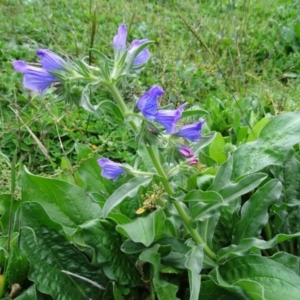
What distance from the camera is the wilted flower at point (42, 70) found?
1.48m

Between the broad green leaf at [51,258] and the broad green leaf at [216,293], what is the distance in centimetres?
36

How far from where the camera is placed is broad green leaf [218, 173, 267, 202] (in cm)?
173

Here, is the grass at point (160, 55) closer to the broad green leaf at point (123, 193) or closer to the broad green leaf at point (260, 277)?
the broad green leaf at point (260, 277)

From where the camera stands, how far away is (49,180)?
6.16ft

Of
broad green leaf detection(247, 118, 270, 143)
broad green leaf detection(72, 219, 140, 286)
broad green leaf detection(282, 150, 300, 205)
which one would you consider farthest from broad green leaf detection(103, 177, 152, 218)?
broad green leaf detection(247, 118, 270, 143)

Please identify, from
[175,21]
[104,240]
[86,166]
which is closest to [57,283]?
[104,240]

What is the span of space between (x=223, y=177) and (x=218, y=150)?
0.51 m

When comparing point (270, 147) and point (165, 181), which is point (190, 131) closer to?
point (165, 181)

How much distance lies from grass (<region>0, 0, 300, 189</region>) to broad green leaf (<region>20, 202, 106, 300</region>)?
1.12m

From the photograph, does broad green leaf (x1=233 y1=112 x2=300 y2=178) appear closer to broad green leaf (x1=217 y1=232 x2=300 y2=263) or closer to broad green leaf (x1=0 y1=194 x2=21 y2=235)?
broad green leaf (x1=217 y1=232 x2=300 y2=263)

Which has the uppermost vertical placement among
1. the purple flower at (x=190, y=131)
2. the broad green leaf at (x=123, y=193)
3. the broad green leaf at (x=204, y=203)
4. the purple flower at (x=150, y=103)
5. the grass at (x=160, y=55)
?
the purple flower at (x=150, y=103)

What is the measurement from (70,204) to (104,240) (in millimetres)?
204

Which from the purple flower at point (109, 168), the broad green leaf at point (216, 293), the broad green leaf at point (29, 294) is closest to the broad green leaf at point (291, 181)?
the broad green leaf at point (216, 293)

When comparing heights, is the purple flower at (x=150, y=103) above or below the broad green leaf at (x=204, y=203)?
above
